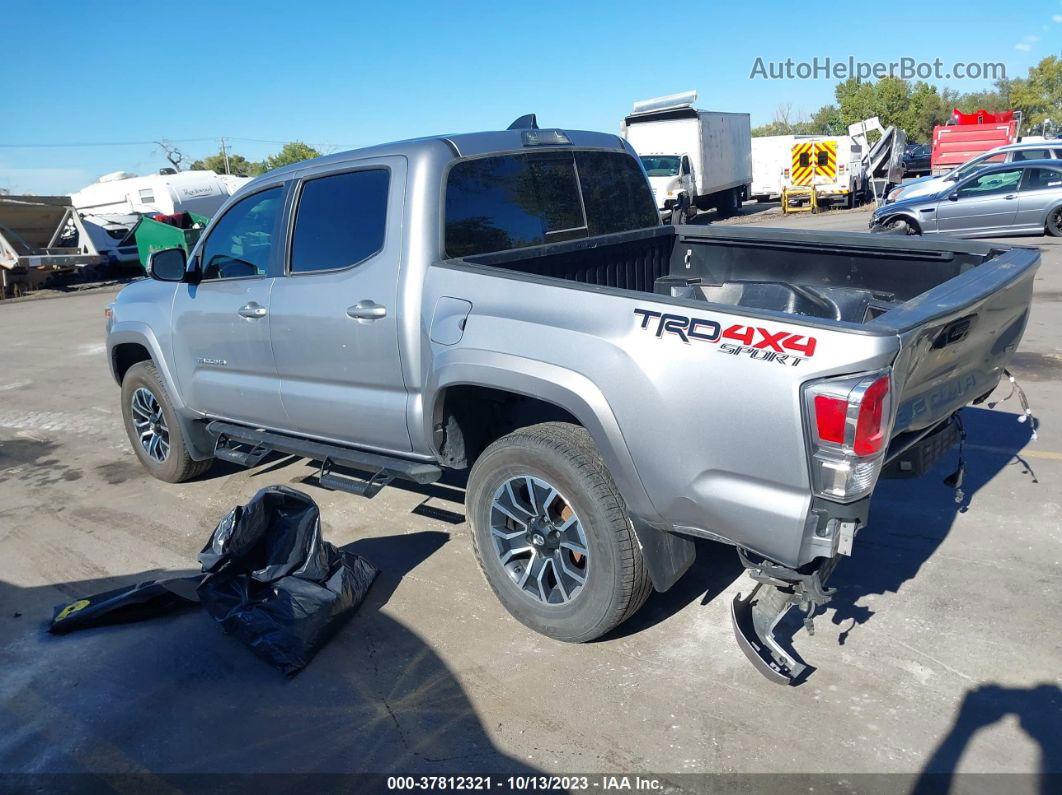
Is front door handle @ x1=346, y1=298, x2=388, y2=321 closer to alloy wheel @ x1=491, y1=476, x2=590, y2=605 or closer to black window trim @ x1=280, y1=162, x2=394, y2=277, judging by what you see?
black window trim @ x1=280, y1=162, x2=394, y2=277

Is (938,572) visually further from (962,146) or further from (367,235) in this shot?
(962,146)

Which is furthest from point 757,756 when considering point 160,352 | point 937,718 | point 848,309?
point 160,352

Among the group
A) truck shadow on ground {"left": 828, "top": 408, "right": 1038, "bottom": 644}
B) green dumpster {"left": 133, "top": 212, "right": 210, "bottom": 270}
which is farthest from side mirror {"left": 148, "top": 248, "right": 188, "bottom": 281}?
green dumpster {"left": 133, "top": 212, "right": 210, "bottom": 270}

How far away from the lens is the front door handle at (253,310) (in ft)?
15.3

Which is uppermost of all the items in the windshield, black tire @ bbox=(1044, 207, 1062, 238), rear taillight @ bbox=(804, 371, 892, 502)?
the windshield

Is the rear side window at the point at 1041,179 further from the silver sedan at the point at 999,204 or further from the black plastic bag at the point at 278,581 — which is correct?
the black plastic bag at the point at 278,581

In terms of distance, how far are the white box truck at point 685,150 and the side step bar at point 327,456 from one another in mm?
17832

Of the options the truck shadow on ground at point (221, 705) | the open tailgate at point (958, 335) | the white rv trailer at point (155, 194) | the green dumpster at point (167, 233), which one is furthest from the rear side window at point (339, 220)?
the white rv trailer at point (155, 194)

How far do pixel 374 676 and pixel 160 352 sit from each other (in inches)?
121

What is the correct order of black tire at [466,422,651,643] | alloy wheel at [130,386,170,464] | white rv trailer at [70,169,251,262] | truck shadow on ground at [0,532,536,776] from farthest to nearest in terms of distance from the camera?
white rv trailer at [70,169,251,262] < alloy wheel at [130,386,170,464] < black tire at [466,422,651,643] < truck shadow on ground at [0,532,536,776]

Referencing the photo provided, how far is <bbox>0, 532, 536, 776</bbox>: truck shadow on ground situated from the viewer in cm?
307

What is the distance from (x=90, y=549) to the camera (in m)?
5.03

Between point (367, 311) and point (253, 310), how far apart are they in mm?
1029

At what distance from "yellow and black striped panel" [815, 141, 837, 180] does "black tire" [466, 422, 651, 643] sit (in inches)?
1085
